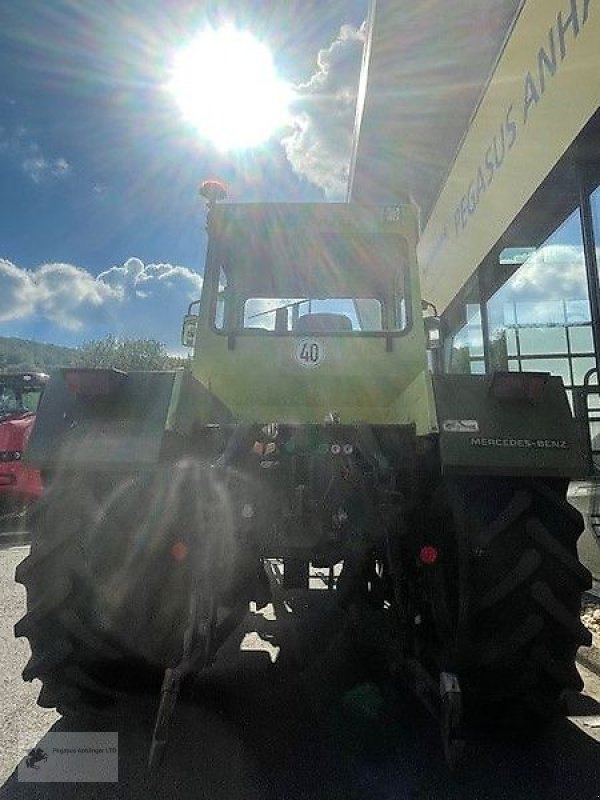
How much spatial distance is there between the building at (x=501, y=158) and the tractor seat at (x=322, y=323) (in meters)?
2.01

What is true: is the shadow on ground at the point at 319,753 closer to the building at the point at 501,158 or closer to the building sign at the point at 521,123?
the building at the point at 501,158

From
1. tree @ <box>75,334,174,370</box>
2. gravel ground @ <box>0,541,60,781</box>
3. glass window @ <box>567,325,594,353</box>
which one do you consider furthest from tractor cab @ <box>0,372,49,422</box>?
tree @ <box>75,334,174,370</box>

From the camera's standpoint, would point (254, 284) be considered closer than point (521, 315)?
Yes

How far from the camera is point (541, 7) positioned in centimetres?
484

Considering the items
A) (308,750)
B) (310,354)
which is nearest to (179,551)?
(308,750)

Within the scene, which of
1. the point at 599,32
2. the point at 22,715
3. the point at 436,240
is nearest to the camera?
the point at 22,715

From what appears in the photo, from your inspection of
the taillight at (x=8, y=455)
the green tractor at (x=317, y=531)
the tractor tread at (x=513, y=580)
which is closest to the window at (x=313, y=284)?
the green tractor at (x=317, y=531)

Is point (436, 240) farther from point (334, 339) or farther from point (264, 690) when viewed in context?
Result: point (264, 690)

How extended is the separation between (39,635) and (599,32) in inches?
175

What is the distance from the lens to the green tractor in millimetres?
2736

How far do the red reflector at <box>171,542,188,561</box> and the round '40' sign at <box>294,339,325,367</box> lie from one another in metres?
1.53

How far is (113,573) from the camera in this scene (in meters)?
2.91

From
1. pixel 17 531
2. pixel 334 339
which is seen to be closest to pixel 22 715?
pixel 334 339

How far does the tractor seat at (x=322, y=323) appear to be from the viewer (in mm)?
4238
